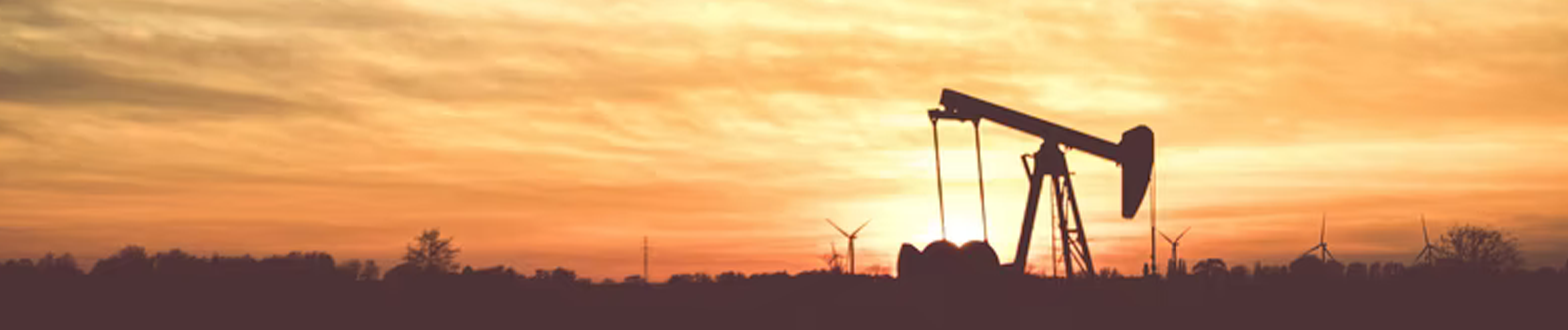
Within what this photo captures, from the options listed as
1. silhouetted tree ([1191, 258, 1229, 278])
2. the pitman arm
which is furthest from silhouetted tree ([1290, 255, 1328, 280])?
the pitman arm

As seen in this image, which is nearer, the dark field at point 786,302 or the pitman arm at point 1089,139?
the pitman arm at point 1089,139

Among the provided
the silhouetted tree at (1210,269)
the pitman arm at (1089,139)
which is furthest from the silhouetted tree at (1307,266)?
the pitman arm at (1089,139)

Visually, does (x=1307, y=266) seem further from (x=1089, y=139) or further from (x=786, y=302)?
(x=1089, y=139)

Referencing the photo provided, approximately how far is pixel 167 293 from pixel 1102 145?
4905 centimetres

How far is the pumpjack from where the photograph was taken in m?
38.6

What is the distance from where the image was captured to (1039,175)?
38.9 metres

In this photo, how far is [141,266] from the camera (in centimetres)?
9894

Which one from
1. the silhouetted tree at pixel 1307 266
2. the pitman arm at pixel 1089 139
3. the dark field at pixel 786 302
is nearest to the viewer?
the pitman arm at pixel 1089 139

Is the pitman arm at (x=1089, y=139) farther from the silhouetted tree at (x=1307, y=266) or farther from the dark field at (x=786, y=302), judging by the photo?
the silhouetted tree at (x=1307, y=266)

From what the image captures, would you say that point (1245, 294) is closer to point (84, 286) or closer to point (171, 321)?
point (171, 321)

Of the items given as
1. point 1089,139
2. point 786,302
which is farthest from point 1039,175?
point 786,302

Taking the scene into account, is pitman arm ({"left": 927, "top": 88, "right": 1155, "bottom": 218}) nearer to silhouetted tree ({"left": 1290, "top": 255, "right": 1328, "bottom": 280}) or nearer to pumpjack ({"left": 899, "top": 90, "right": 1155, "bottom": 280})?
pumpjack ({"left": 899, "top": 90, "right": 1155, "bottom": 280})

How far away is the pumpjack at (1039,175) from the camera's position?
127ft

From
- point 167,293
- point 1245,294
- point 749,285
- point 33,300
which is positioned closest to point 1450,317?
point 1245,294
